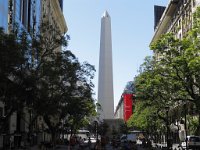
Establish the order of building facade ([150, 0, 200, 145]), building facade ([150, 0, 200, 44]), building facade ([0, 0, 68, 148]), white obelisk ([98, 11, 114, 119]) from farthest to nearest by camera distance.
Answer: white obelisk ([98, 11, 114, 119]) < building facade ([150, 0, 200, 44]) < building facade ([150, 0, 200, 145]) < building facade ([0, 0, 68, 148])

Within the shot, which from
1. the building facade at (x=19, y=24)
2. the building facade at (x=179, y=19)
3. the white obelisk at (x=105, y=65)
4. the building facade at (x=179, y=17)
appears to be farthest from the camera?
the white obelisk at (x=105, y=65)

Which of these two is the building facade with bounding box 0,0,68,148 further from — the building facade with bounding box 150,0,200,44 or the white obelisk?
the white obelisk

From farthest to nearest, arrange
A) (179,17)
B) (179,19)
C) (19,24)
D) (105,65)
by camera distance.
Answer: (105,65)
(179,19)
(179,17)
(19,24)

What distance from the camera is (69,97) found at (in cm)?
4378

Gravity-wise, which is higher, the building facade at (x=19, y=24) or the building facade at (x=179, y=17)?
the building facade at (x=179, y=17)

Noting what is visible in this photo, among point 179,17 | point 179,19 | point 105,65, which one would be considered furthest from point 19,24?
point 105,65

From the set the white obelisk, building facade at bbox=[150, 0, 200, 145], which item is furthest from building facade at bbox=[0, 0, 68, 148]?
the white obelisk

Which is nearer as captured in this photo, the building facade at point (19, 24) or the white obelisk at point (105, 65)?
the building facade at point (19, 24)

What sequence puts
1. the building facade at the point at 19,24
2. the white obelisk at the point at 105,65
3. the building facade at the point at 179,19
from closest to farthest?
the building facade at the point at 19,24 < the building facade at the point at 179,19 < the white obelisk at the point at 105,65

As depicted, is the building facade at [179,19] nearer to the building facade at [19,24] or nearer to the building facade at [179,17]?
the building facade at [179,17]

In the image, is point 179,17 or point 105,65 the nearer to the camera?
point 179,17

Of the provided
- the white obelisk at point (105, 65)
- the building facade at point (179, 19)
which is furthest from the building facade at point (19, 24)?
the white obelisk at point (105, 65)

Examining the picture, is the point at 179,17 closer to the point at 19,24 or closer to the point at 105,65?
the point at 19,24

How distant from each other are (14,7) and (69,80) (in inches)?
820
